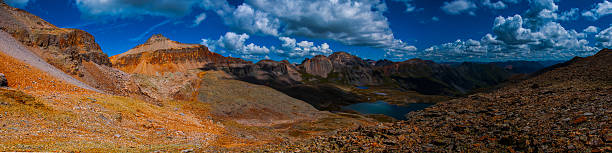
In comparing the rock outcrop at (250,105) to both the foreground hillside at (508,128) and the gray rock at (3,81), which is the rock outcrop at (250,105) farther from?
the foreground hillside at (508,128)

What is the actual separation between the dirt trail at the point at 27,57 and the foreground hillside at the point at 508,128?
5554 centimetres

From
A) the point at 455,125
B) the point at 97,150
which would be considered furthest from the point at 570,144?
the point at 97,150

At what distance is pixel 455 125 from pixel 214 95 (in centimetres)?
9253

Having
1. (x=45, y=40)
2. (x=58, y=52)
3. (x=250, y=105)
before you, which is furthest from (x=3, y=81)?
(x=250, y=105)

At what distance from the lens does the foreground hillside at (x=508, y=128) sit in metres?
12.2

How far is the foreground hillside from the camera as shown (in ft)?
40.1

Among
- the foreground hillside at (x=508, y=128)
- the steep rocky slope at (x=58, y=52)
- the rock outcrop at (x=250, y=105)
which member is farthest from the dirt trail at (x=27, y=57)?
the foreground hillside at (x=508, y=128)

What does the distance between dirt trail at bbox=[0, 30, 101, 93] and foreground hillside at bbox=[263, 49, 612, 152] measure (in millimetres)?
55544

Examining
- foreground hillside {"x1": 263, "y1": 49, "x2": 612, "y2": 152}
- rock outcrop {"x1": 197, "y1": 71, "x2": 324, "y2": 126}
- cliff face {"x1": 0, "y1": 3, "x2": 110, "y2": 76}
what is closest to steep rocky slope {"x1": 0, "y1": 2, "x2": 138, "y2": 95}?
cliff face {"x1": 0, "y1": 3, "x2": 110, "y2": 76}

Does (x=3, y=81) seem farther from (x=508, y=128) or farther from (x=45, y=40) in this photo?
(x=508, y=128)

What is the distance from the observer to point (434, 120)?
19922mm

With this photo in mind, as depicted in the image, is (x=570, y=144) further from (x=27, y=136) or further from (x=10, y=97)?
(x=10, y=97)

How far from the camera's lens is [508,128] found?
14.9 m

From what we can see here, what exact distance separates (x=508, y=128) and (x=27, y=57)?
82.1 meters
